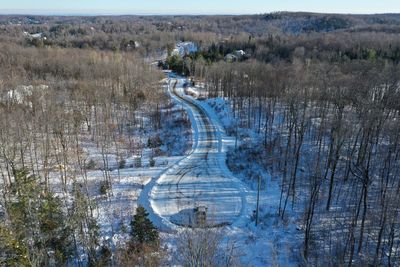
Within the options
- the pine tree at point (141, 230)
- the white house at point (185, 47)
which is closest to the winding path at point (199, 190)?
the pine tree at point (141, 230)

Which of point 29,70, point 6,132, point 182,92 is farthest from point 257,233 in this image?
point 29,70

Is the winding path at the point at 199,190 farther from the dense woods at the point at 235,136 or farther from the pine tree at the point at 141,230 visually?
the pine tree at the point at 141,230

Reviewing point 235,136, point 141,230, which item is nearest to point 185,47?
point 235,136

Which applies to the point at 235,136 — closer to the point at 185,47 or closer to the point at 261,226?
the point at 261,226

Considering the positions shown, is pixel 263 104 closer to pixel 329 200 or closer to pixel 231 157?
pixel 231 157

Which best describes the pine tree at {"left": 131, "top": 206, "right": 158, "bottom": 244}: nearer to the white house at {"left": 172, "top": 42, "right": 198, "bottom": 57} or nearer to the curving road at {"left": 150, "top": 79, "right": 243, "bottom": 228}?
the curving road at {"left": 150, "top": 79, "right": 243, "bottom": 228}

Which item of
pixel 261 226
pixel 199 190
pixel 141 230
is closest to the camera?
pixel 141 230
